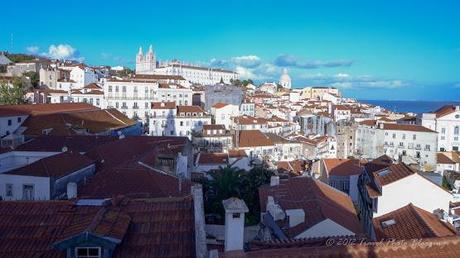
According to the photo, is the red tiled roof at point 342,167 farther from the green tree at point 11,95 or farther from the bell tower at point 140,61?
the bell tower at point 140,61

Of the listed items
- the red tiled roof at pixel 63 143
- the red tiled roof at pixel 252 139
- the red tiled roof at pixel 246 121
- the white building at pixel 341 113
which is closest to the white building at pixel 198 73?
the white building at pixel 341 113

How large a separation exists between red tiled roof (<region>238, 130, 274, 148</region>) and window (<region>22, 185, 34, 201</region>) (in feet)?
125

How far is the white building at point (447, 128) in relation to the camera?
68.0m

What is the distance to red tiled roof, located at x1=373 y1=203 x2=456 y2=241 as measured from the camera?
13.7 meters

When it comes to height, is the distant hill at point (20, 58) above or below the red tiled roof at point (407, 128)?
above

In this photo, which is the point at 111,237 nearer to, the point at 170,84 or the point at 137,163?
the point at 137,163

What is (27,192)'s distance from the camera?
1844cm

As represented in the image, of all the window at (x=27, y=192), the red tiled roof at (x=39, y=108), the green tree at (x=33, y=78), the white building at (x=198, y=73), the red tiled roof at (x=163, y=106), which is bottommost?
the window at (x=27, y=192)

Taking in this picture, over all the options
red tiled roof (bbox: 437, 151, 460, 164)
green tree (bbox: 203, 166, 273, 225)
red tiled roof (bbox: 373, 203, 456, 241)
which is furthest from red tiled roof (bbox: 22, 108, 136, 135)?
red tiled roof (bbox: 437, 151, 460, 164)

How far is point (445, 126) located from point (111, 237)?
70.7 m

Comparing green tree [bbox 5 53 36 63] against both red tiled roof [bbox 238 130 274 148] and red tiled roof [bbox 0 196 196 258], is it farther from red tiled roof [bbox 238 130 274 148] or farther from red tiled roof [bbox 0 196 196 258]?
red tiled roof [bbox 0 196 196 258]

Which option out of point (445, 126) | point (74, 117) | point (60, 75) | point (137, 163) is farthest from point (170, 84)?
point (137, 163)

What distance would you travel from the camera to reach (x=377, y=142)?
67.2m

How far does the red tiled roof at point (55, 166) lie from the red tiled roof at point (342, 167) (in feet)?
76.5
